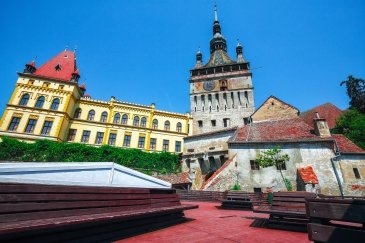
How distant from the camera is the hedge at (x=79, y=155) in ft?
80.2

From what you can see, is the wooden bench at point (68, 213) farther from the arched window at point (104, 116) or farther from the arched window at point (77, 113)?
the arched window at point (77, 113)

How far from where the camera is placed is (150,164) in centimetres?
2805

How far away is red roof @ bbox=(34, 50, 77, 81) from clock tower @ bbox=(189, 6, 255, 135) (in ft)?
80.1

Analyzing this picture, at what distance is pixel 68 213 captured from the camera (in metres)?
3.34

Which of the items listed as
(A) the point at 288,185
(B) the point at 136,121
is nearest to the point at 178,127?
(B) the point at 136,121

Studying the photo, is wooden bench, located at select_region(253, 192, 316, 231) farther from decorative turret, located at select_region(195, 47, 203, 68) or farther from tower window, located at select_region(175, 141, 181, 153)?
decorative turret, located at select_region(195, 47, 203, 68)

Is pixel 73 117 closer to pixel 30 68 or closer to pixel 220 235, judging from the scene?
pixel 30 68

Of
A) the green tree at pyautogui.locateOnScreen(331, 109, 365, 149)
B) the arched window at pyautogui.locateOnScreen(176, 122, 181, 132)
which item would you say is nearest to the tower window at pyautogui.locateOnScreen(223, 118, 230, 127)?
the arched window at pyautogui.locateOnScreen(176, 122, 181, 132)

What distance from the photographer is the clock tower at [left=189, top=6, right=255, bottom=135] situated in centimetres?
3825

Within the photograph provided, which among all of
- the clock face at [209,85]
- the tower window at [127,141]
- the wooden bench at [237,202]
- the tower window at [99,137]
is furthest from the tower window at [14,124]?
the clock face at [209,85]

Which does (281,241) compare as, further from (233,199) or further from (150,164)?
(150,164)

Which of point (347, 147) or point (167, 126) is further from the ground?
point (167, 126)

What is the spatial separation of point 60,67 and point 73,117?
33.7 ft

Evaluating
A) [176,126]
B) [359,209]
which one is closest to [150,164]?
[176,126]
